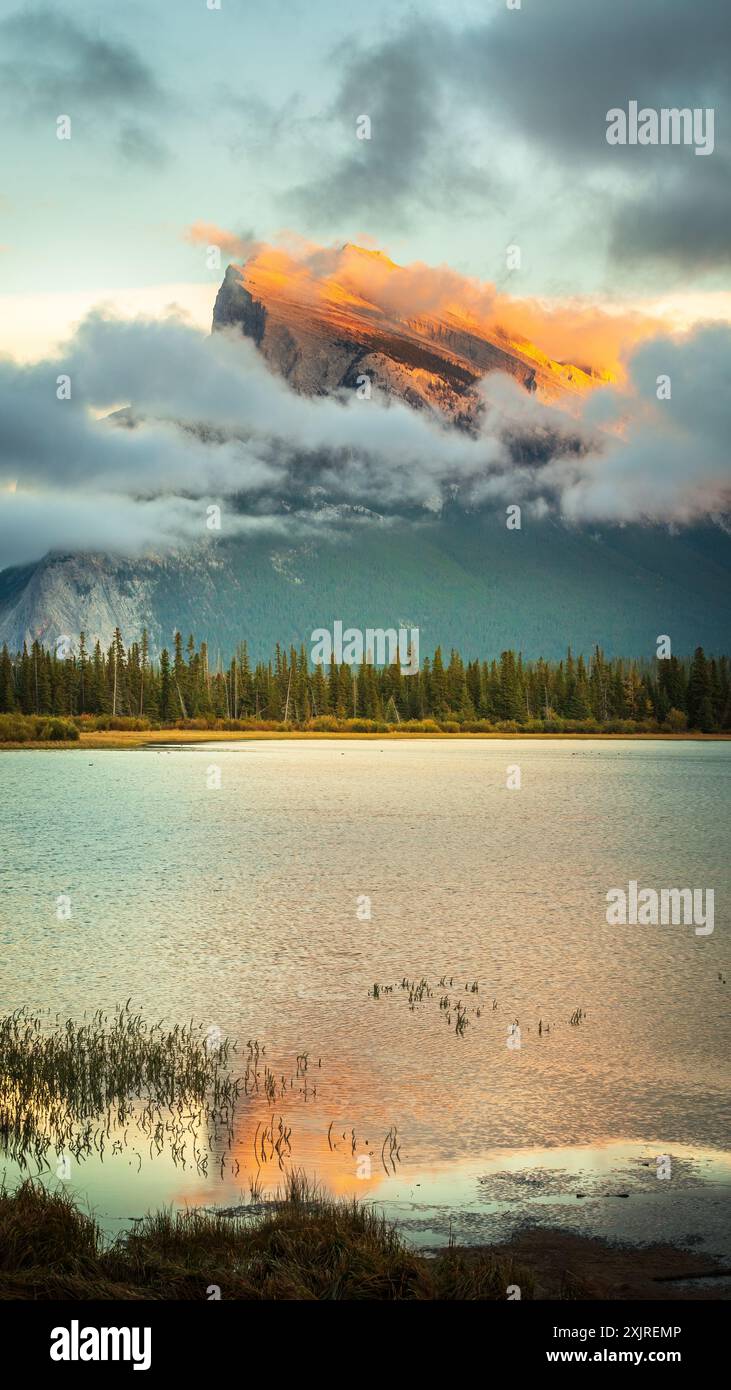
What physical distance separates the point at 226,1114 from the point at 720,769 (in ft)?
360

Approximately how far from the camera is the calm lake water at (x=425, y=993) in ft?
48.0

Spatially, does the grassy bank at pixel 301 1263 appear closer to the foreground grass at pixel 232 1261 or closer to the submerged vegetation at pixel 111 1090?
the foreground grass at pixel 232 1261

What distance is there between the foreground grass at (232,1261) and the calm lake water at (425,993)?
101 centimetres

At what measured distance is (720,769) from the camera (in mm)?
120438

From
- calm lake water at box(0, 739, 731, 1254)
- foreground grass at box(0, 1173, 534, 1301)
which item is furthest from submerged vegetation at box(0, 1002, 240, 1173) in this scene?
foreground grass at box(0, 1173, 534, 1301)

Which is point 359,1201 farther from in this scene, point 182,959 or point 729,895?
point 729,895

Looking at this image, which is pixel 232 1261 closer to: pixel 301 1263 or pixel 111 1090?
pixel 301 1263

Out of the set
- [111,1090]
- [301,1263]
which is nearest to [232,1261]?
[301,1263]

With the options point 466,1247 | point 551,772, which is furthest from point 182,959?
point 551,772

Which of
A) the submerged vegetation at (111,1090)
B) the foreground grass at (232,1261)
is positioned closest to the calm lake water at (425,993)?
the submerged vegetation at (111,1090)

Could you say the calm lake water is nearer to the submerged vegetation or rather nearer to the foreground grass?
the submerged vegetation

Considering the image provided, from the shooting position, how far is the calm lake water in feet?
48.0
